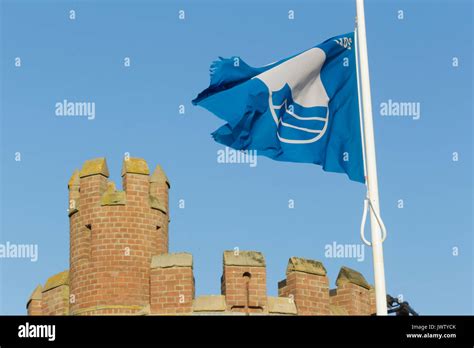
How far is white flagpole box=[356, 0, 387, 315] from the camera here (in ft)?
66.6

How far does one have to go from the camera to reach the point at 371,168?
69.3 feet

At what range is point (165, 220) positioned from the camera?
26250 millimetres

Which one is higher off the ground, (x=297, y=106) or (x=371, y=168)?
(x=297, y=106)

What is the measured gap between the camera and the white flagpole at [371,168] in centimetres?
2030

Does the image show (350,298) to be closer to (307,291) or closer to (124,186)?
→ (307,291)

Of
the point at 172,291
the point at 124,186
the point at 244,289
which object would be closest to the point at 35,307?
the point at 124,186

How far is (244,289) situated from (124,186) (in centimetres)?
327

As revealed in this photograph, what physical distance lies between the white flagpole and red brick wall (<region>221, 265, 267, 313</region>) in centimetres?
404

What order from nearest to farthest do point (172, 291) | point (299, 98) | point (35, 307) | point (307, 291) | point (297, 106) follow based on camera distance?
point (297, 106), point (299, 98), point (172, 291), point (307, 291), point (35, 307)

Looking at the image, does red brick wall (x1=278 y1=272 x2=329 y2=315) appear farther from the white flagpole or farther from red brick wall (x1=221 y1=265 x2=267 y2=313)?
the white flagpole
